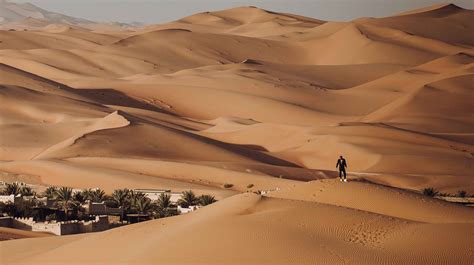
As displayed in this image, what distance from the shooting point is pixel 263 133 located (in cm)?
6325

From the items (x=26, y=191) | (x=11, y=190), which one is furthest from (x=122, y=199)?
(x=11, y=190)

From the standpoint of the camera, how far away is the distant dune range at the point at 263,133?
20.9 m

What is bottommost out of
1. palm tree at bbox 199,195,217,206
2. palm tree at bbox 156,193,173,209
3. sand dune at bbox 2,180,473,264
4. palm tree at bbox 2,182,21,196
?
sand dune at bbox 2,180,473,264

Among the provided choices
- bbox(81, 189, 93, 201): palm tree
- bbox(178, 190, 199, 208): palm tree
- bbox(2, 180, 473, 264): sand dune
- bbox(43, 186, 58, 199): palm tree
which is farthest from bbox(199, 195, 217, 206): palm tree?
bbox(2, 180, 473, 264): sand dune

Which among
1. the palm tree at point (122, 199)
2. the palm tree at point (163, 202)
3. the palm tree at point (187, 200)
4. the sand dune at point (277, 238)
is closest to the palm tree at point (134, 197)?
the palm tree at point (122, 199)

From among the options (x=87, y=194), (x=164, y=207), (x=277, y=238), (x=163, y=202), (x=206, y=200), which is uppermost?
(x=87, y=194)

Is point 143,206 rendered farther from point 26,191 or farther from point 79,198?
point 26,191

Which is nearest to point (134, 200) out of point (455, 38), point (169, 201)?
point (169, 201)

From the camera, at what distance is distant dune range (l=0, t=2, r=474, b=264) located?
20859mm

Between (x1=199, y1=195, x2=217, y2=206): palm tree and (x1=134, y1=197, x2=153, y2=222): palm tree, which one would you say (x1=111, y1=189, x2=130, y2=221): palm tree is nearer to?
(x1=134, y1=197, x2=153, y2=222): palm tree

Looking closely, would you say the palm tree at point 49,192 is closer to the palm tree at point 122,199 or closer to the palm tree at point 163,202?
the palm tree at point 122,199

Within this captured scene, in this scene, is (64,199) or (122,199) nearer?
(64,199)

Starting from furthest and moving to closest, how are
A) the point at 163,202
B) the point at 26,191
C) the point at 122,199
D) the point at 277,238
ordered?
1. the point at 26,191
2. the point at 122,199
3. the point at 163,202
4. the point at 277,238

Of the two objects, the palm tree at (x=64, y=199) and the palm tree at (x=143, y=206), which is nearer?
the palm tree at (x=143, y=206)
